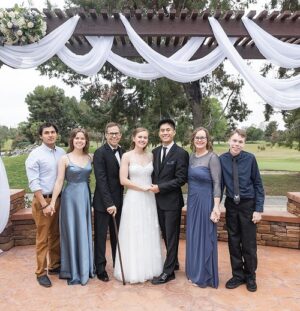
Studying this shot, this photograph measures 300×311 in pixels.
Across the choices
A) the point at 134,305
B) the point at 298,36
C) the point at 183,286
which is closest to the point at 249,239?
the point at 183,286

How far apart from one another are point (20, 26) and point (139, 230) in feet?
7.95

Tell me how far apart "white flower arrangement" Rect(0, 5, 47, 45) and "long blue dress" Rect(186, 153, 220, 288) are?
216 cm

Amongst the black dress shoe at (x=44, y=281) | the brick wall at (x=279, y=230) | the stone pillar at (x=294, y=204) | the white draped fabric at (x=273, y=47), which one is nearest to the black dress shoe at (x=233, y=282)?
the brick wall at (x=279, y=230)

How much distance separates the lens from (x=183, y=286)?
3.36 metres

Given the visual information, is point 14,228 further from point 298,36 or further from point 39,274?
point 298,36

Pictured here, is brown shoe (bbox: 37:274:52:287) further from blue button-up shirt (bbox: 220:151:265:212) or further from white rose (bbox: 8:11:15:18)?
white rose (bbox: 8:11:15:18)

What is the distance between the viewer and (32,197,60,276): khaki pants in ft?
11.0

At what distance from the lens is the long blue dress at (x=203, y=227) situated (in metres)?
3.30

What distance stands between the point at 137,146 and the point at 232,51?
151 cm

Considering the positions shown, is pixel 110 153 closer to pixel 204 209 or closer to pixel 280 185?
pixel 204 209

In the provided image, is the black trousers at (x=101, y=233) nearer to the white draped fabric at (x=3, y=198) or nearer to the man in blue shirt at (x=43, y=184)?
the man in blue shirt at (x=43, y=184)

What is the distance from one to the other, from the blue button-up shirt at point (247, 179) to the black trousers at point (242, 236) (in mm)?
66

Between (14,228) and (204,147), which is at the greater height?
(204,147)

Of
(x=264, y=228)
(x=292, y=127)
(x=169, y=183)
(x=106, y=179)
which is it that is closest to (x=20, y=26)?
(x=106, y=179)
